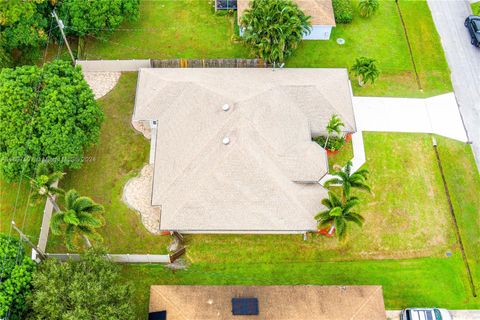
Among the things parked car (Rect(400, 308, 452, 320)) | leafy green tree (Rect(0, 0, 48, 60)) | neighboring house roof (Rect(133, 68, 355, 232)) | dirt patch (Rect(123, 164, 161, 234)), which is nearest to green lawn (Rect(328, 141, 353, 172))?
neighboring house roof (Rect(133, 68, 355, 232))

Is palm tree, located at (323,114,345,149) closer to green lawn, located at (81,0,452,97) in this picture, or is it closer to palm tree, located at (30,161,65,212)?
green lawn, located at (81,0,452,97)

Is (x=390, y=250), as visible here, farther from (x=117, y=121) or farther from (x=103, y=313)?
(x=117, y=121)

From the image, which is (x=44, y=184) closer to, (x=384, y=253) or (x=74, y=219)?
(x=74, y=219)

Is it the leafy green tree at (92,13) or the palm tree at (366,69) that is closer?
the palm tree at (366,69)

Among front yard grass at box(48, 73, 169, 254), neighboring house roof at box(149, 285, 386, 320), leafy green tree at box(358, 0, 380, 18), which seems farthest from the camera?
leafy green tree at box(358, 0, 380, 18)

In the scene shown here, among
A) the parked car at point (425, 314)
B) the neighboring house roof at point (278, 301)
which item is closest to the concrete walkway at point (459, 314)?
the parked car at point (425, 314)

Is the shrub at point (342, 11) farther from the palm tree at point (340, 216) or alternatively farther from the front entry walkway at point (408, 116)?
the palm tree at point (340, 216)

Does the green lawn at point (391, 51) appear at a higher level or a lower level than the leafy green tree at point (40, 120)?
higher
